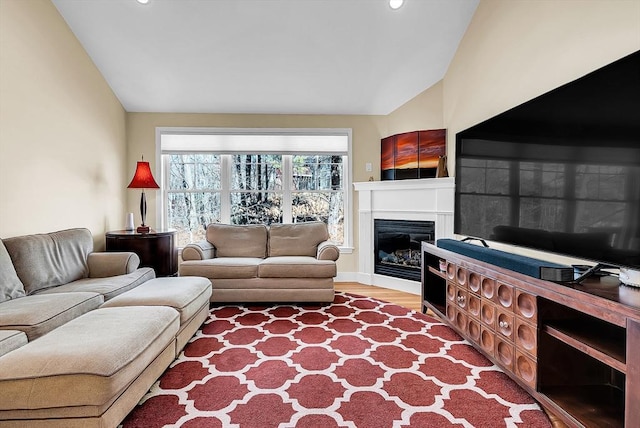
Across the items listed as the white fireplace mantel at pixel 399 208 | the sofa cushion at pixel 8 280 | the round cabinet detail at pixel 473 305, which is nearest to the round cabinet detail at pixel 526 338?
the round cabinet detail at pixel 473 305

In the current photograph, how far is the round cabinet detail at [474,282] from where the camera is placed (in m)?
2.38

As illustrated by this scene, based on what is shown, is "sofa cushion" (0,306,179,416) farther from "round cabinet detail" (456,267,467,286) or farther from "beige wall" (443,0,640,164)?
"beige wall" (443,0,640,164)

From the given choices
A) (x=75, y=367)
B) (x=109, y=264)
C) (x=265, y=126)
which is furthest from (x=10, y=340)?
(x=265, y=126)

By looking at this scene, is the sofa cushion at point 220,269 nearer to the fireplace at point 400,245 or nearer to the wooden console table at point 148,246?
the wooden console table at point 148,246

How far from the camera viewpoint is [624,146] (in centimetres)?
154

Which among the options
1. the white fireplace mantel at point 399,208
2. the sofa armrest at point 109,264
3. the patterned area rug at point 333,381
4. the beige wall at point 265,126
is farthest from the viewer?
the beige wall at point 265,126

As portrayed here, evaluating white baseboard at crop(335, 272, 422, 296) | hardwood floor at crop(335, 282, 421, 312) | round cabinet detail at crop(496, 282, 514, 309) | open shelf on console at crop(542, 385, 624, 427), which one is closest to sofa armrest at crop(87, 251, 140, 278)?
hardwood floor at crop(335, 282, 421, 312)

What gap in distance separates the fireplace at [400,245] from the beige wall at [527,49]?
0.80m

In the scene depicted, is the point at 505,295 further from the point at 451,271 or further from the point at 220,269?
the point at 220,269

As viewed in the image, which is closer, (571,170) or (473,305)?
(571,170)

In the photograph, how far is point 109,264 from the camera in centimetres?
312

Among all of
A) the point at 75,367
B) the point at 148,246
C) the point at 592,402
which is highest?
the point at 148,246

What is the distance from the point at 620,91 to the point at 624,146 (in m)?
0.25

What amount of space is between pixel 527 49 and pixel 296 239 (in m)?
2.86
